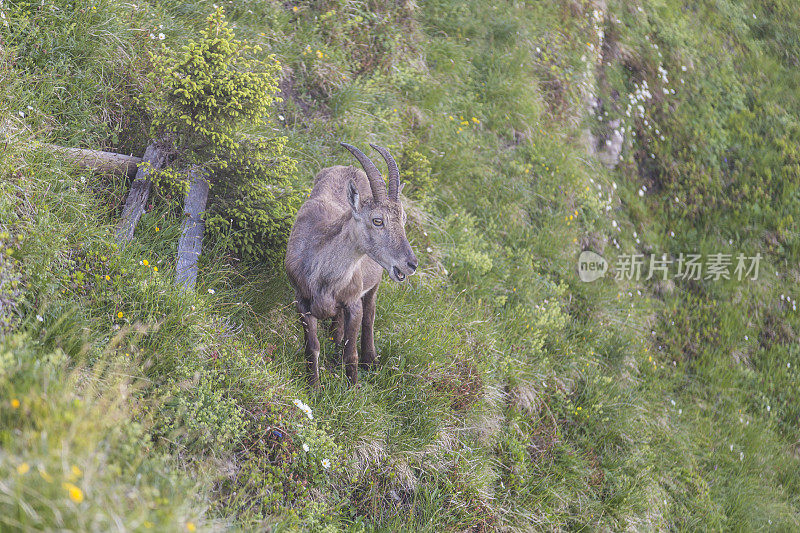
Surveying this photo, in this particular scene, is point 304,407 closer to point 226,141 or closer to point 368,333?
point 368,333

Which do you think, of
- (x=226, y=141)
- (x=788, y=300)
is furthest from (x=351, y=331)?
(x=788, y=300)

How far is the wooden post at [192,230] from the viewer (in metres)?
5.28

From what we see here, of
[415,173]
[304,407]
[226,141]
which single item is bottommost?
[304,407]

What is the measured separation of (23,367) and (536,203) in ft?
24.2

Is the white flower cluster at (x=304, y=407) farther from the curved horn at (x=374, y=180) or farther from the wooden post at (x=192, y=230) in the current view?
the curved horn at (x=374, y=180)

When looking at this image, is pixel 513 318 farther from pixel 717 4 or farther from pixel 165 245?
pixel 717 4

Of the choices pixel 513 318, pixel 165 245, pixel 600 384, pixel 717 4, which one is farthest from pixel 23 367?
pixel 717 4

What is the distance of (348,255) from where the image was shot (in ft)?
17.9

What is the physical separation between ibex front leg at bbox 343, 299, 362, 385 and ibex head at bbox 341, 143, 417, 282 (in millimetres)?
479

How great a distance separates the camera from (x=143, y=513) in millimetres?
2623

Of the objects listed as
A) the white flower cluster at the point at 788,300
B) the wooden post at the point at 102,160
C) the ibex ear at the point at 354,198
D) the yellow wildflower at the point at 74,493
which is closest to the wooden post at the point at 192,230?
the wooden post at the point at 102,160

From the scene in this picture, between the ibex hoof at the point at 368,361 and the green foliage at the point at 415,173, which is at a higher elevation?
the green foliage at the point at 415,173

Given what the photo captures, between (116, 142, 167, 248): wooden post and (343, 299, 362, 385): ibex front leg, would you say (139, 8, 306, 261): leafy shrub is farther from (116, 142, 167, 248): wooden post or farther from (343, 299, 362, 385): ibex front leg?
(343, 299, 362, 385): ibex front leg

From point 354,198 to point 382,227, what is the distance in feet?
1.05
